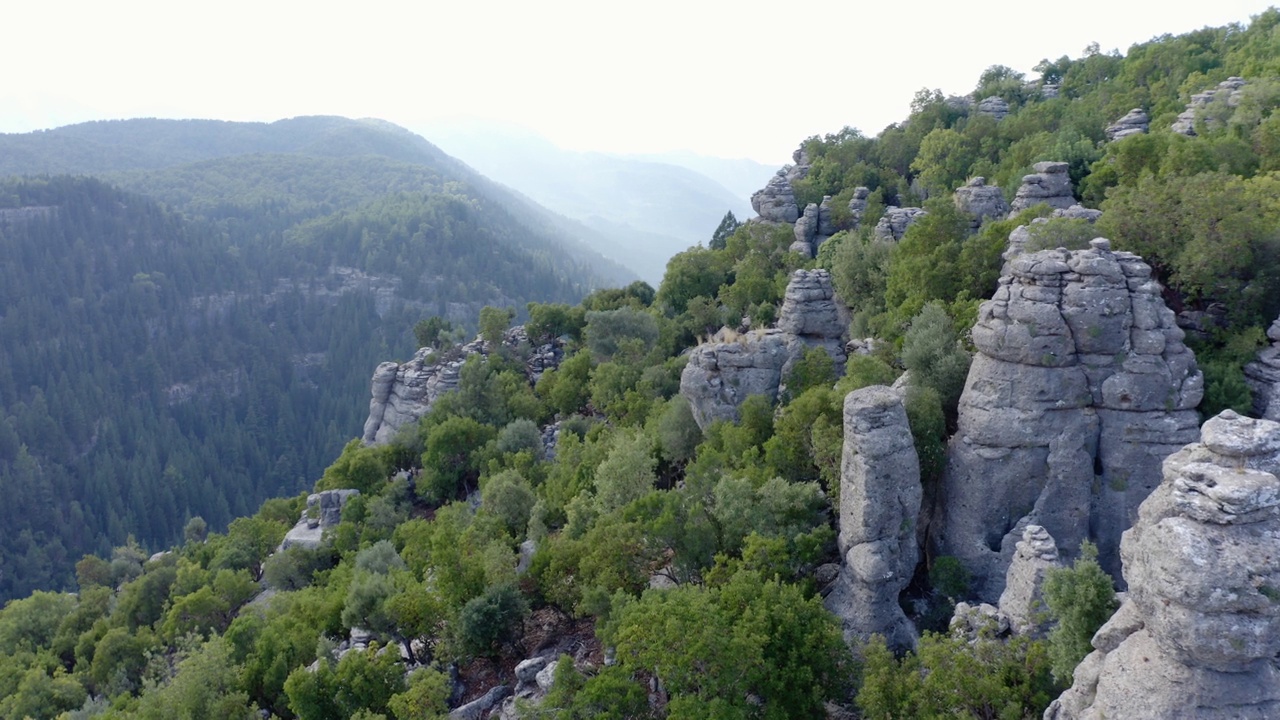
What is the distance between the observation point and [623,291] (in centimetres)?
7325

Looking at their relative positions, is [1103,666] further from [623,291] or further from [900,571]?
[623,291]

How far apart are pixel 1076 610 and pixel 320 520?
51506mm

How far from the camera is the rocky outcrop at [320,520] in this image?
5375cm

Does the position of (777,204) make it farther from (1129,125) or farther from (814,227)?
(1129,125)

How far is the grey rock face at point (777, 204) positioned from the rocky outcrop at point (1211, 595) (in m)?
54.7

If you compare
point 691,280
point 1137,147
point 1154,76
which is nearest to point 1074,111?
point 1154,76

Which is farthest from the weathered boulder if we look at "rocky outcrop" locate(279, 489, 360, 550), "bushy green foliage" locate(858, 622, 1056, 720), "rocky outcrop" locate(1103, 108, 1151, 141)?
"bushy green foliage" locate(858, 622, 1056, 720)

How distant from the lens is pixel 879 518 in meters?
22.8

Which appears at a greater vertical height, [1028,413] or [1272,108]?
[1272,108]

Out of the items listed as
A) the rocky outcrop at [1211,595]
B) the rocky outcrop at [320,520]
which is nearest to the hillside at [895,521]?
the rocky outcrop at [1211,595]

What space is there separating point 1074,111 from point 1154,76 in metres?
10.8

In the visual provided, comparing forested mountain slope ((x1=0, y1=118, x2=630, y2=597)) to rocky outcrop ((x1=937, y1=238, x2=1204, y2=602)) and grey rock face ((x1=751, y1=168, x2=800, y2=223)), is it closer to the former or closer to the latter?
grey rock face ((x1=751, y1=168, x2=800, y2=223))

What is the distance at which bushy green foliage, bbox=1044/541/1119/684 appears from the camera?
1662 centimetres

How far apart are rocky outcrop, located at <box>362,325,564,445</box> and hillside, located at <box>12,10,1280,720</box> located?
56.4 feet
